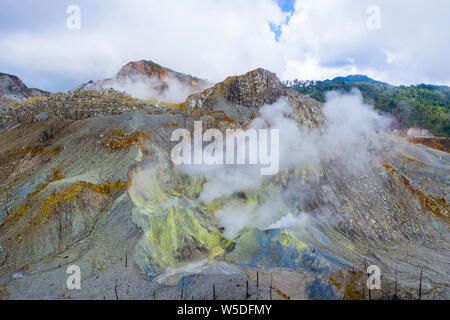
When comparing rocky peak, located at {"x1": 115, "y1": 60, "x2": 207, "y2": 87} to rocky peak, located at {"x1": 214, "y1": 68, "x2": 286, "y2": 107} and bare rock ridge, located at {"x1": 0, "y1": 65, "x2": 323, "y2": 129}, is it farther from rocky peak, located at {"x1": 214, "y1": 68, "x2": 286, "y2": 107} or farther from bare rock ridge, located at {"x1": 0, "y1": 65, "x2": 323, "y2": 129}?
rocky peak, located at {"x1": 214, "y1": 68, "x2": 286, "y2": 107}

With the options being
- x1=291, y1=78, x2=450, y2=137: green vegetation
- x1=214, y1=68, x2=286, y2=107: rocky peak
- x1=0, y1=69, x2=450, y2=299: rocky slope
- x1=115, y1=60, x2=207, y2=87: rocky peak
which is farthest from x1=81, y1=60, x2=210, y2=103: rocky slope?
x1=291, y1=78, x2=450, y2=137: green vegetation

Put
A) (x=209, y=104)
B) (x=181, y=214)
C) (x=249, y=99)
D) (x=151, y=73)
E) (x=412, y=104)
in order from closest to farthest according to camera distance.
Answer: (x=181, y=214) < (x=209, y=104) < (x=249, y=99) < (x=412, y=104) < (x=151, y=73)

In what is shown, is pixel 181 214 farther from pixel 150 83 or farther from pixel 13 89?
pixel 13 89

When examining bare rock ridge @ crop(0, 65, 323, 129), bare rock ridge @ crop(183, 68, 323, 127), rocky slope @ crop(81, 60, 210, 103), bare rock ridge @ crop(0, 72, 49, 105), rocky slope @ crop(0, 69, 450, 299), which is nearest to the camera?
rocky slope @ crop(0, 69, 450, 299)

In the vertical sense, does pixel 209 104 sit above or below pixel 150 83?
below

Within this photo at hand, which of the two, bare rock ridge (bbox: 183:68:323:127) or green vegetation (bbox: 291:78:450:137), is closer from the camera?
bare rock ridge (bbox: 183:68:323:127)

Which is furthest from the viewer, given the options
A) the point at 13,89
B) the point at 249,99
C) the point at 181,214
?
the point at 13,89

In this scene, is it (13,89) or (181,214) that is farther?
(13,89)

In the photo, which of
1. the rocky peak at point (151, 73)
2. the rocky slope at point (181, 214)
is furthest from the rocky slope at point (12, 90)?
the rocky slope at point (181, 214)

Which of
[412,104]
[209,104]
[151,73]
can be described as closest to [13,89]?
[151,73]

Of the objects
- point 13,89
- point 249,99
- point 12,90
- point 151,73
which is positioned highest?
point 151,73
